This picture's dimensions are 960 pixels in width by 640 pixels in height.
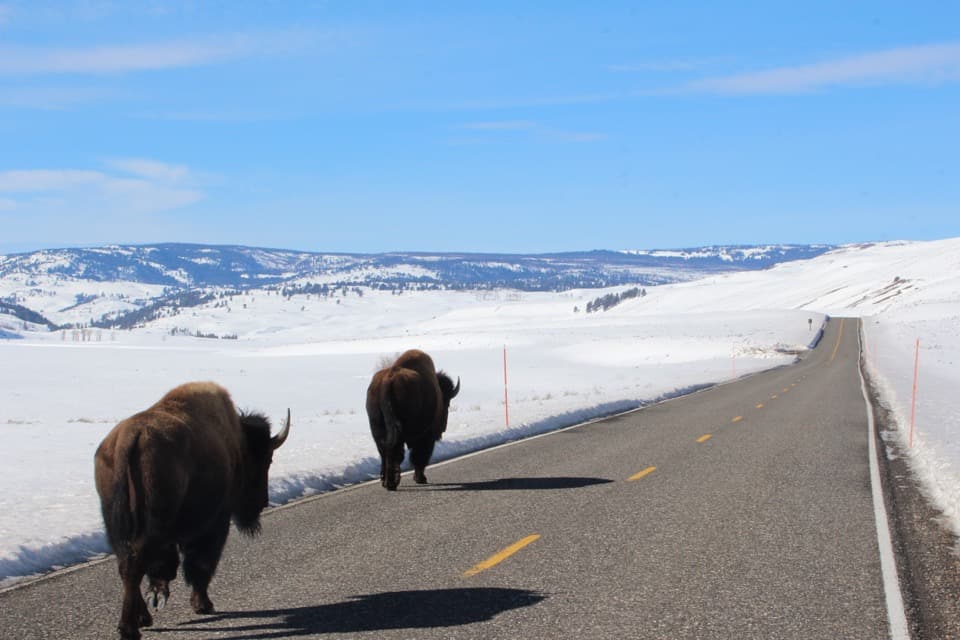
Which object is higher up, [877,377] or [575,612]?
[575,612]

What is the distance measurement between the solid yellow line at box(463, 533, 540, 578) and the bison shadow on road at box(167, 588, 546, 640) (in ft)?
1.94

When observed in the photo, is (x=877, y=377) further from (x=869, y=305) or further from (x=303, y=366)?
(x=869, y=305)

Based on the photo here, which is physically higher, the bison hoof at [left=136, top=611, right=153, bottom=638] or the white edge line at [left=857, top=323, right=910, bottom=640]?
the bison hoof at [left=136, top=611, right=153, bottom=638]

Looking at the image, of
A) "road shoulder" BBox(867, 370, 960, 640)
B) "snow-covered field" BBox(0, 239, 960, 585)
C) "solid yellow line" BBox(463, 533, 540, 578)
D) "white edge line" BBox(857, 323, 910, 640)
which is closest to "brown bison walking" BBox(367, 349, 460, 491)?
"snow-covered field" BBox(0, 239, 960, 585)

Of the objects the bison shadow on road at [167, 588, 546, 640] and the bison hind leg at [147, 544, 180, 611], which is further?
the bison shadow on road at [167, 588, 546, 640]

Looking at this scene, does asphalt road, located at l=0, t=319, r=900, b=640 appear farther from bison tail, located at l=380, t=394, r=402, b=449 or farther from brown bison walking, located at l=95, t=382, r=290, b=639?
bison tail, located at l=380, t=394, r=402, b=449

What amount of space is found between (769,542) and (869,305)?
161 m

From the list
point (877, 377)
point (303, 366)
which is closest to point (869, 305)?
point (303, 366)

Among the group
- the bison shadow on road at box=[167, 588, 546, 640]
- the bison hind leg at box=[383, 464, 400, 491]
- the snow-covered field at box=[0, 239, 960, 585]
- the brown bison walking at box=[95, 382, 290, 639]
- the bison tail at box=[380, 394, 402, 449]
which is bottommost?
the snow-covered field at box=[0, 239, 960, 585]

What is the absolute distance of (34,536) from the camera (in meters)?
8.77

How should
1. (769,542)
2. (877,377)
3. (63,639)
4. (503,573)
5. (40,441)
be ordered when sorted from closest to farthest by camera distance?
(63,639) → (503,573) → (769,542) → (40,441) → (877,377)

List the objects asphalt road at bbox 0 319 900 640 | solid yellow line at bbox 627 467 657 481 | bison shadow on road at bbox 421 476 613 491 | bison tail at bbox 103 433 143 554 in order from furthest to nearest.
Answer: solid yellow line at bbox 627 467 657 481
bison shadow on road at bbox 421 476 613 491
asphalt road at bbox 0 319 900 640
bison tail at bbox 103 433 143 554

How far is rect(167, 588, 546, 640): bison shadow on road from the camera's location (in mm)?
6082

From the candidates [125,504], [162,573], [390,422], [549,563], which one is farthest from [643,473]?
[125,504]
